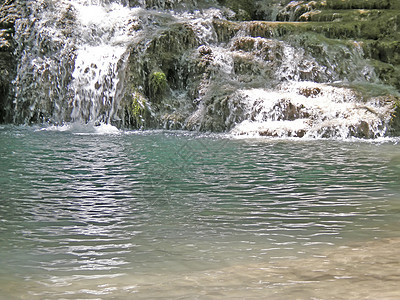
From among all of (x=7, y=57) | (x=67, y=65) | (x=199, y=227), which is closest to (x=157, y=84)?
(x=67, y=65)

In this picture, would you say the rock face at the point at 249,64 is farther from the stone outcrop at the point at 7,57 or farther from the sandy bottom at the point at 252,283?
the sandy bottom at the point at 252,283

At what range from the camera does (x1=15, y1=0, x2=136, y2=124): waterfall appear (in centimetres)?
1708

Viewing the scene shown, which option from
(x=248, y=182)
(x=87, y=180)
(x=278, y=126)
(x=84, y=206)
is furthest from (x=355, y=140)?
(x=84, y=206)

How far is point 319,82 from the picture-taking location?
16.8 meters

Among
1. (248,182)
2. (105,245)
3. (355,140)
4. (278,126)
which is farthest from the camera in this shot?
(278,126)

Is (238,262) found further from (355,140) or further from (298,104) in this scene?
(298,104)

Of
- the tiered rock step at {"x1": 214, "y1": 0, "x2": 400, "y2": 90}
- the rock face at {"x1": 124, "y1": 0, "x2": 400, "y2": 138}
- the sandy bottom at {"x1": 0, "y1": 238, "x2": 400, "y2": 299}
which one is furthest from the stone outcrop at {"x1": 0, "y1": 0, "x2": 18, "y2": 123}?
the sandy bottom at {"x1": 0, "y1": 238, "x2": 400, "y2": 299}

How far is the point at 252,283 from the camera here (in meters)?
3.45

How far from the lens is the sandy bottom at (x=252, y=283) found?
3238mm

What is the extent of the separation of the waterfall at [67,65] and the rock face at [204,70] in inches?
1.6

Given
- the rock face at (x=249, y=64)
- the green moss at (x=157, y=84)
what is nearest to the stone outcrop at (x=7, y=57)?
the rock face at (x=249, y=64)

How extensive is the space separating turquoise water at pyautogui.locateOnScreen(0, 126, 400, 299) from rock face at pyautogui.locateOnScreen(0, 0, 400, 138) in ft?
20.4

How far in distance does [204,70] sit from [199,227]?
1270 cm

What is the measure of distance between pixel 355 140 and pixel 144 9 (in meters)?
11.5
